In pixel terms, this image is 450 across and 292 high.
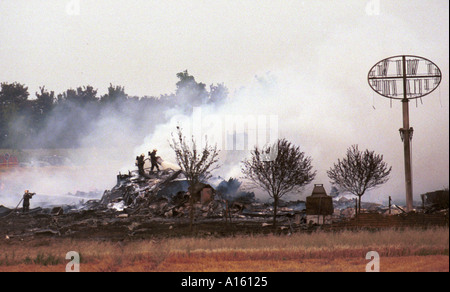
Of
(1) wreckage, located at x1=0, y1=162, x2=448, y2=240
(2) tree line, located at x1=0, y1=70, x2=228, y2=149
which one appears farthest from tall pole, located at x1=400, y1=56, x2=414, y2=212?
(2) tree line, located at x1=0, y1=70, x2=228, y2=149

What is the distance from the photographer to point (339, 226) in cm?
3095

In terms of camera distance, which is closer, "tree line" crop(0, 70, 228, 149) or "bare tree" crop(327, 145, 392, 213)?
"bare tree" crop(327, 145, 392, 213)

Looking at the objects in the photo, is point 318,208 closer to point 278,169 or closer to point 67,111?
point 278,169

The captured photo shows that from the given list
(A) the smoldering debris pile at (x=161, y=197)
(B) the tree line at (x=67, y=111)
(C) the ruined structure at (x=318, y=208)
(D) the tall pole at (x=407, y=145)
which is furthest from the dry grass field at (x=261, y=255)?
(B) the tree line at (x=67, y=111)

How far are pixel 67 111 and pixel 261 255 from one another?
192 feet

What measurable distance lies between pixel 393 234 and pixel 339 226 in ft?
18.8

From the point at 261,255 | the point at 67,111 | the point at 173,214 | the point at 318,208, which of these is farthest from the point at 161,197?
the point at 67,111

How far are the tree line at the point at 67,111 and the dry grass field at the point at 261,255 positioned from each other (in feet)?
160

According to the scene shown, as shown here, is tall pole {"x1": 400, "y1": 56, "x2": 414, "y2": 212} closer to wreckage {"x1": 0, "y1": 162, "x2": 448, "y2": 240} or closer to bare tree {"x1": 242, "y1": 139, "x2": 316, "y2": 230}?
wreckage {"x1": 0, "y1": 162, "x2": 448, "y2": 240}

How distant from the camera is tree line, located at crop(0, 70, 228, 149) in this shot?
73.2 metres

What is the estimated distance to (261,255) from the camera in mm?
21938

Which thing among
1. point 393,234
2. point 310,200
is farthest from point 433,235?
point 310,200

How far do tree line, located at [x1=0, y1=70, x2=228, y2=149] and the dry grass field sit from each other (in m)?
48.7
